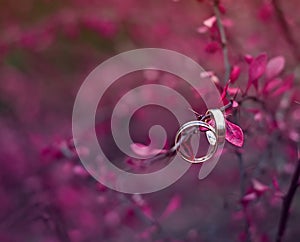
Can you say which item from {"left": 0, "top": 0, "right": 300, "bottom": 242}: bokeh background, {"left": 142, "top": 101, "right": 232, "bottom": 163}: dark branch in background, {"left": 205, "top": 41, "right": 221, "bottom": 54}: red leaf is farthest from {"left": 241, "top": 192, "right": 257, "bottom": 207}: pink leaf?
{"left": 205, "top": 41, "right": 221, "bottom": 54}: red leaf

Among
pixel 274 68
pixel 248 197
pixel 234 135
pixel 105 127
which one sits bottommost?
pixel 105 127

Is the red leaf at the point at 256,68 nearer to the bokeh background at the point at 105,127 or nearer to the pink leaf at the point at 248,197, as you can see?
the bokeh background at the point at 105,127

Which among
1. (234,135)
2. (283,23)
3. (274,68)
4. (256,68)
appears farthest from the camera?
(283,23)

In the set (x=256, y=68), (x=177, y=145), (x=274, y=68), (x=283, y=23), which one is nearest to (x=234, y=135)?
(x=177, y=145)

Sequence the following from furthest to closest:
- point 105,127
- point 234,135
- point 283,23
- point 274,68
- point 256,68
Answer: point 105,127
point 283,23
point 274,68
point 256,68
point 234,135

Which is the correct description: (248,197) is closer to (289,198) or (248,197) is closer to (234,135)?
(289,198)

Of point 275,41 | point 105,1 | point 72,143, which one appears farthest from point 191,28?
point 72,143

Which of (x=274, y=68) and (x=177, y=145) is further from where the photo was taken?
(x=274, y=68)

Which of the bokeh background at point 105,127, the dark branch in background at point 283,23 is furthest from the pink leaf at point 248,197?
the dark branch in background at point 283,23
